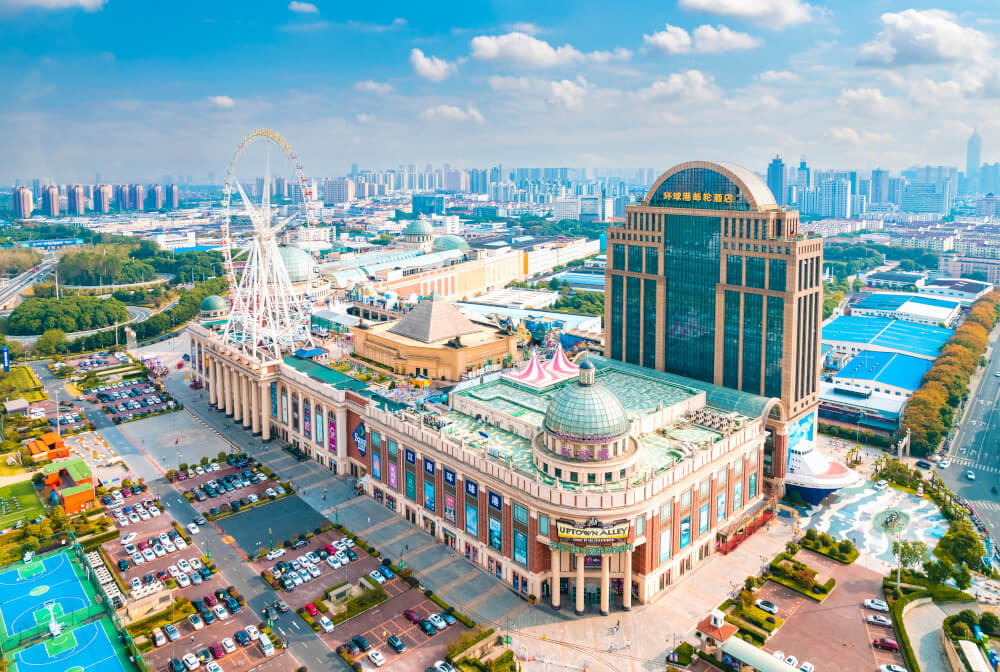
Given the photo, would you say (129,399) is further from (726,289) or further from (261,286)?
(726,289)

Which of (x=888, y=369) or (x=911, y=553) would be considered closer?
(x=911, y=553)

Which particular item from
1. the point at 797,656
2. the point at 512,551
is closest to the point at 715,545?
the point at 797,656

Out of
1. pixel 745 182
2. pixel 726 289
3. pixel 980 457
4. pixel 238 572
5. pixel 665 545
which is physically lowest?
pixel 238 572

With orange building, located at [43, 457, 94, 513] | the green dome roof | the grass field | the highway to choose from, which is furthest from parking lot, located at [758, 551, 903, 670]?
the grass field

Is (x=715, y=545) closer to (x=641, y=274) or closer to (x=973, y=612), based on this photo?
(x=973, y=612)

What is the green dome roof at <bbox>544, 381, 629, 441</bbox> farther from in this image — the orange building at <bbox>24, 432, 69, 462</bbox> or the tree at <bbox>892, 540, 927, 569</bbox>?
the orange building at <bbox>24, 432, 69, 462</bbox>

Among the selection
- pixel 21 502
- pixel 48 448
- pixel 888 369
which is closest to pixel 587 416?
pixel 21 502

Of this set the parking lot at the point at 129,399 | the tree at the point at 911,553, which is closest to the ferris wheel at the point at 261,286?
the parking lot at the point at 129,399
